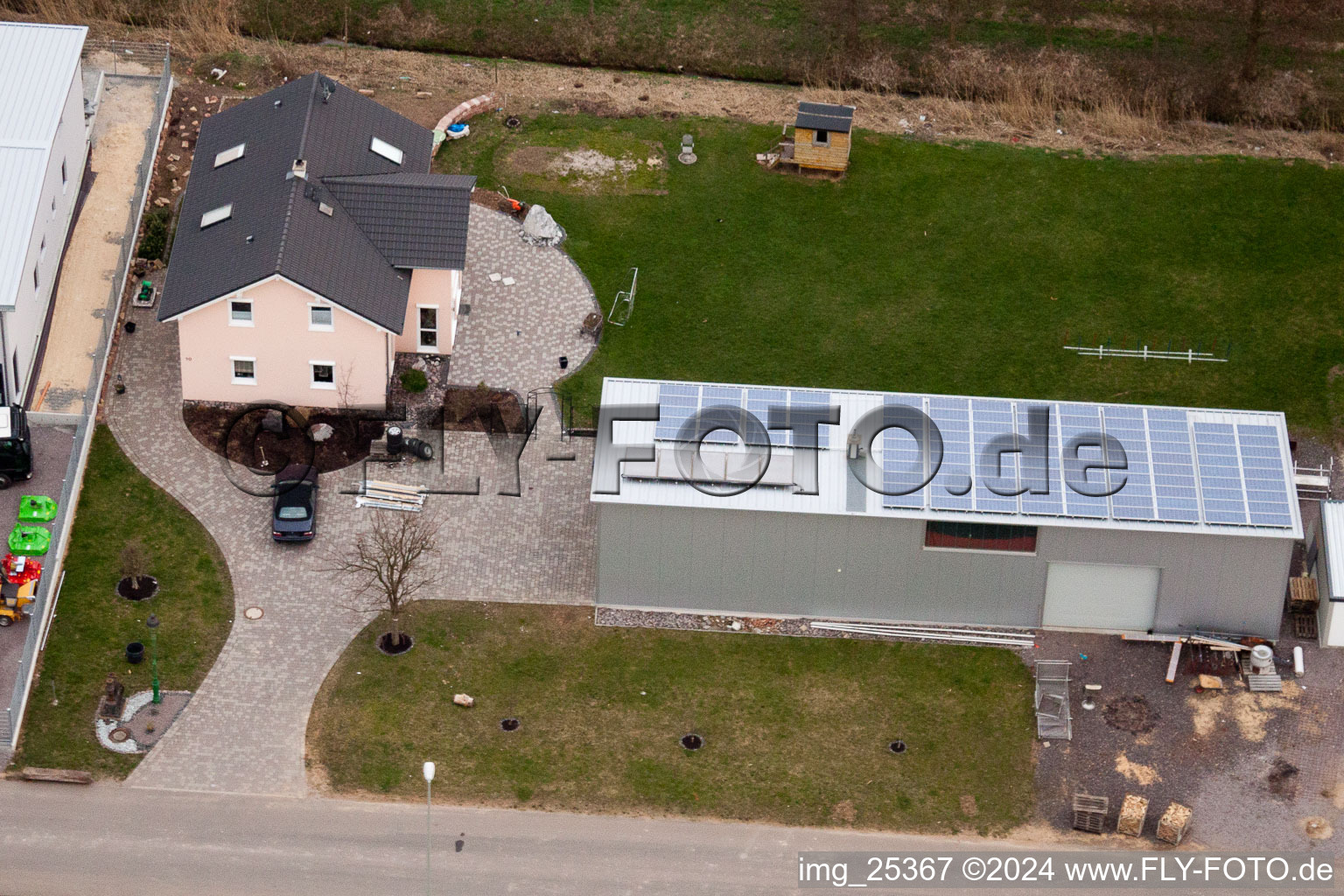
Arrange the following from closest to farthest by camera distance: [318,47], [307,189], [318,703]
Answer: [318,703]
[307,189]
[318,47]

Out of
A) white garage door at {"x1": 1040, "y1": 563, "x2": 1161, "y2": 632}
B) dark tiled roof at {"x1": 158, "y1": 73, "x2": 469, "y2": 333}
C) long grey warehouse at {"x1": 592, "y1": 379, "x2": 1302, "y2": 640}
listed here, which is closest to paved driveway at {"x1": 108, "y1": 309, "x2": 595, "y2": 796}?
long grey warehouse at {"x1": 592, "y1": 379, "x2": 1302, "y2": 640}

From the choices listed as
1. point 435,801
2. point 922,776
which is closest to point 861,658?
point 922,776

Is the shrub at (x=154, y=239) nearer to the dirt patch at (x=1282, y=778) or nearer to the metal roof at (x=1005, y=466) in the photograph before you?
the metal roof at (x=1005, y=466)

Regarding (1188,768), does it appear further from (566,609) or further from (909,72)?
(909,72)

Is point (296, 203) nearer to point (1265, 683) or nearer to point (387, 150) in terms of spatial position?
point (387, 150)

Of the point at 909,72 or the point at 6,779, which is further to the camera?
the point at 909,72

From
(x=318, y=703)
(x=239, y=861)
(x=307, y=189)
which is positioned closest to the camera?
(x=239, y=861)

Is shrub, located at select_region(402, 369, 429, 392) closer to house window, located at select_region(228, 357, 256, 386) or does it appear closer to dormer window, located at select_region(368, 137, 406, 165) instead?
house window, located at select_region(228, 357, 256, 386)
